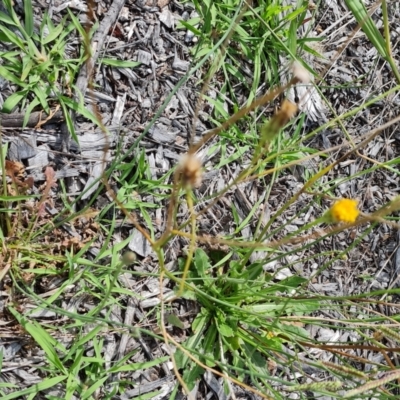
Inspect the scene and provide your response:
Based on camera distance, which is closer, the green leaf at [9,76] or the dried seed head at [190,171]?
the dried seed head at [190,171]

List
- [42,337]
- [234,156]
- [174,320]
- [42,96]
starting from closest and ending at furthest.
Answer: [174,320]
[42,337]
[42,96]
[234,156]

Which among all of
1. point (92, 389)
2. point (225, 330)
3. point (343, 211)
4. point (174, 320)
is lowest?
point (92, 389)

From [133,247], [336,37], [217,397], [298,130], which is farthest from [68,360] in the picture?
[336,37]

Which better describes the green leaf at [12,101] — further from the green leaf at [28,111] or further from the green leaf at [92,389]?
the green leaf at [92,389]

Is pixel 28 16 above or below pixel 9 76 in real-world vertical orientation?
above

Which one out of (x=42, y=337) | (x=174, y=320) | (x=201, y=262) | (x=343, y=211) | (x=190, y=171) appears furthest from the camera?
(x=201, y=262)

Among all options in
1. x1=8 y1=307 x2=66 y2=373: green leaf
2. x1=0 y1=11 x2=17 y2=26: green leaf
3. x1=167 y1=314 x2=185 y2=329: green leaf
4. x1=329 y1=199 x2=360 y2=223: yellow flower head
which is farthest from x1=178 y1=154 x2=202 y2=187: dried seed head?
x1=0 y1=11 x2=17 y2=26: green leaf

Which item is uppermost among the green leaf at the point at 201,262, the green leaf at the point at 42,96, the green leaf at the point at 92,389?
the green leaf at the point at 42,96

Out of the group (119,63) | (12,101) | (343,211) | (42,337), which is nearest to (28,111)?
(12,101)

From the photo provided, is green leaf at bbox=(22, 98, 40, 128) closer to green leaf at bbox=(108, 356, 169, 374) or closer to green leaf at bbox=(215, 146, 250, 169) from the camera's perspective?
green leaf at bbox=(215, 146, 250, 169)

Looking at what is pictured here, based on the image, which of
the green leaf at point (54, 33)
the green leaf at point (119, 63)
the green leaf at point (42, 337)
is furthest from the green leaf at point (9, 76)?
the green leaf at point (42, 337)

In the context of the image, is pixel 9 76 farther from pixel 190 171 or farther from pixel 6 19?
pixel 190 171

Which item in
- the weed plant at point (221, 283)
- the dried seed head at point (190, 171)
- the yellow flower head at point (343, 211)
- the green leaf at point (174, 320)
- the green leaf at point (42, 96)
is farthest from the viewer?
the green leaf at point (42, 96)
